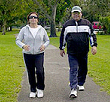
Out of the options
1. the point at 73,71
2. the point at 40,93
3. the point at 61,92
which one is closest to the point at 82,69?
the point at 73,71

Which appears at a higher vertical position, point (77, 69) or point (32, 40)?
point (32, 40)

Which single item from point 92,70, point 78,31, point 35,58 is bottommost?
point 92,70

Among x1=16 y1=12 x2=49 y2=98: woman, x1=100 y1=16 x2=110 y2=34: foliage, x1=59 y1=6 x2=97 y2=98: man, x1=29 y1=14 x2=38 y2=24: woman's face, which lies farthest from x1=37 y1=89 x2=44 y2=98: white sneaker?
x1=100 y1=16 x2=110 y2=34: foliage

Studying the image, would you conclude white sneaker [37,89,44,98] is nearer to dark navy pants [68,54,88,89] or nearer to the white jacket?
dark navy pants [68,54,88,89]

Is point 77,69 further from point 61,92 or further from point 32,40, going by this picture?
point 32,40

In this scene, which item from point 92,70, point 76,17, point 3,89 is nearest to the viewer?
point 76,17

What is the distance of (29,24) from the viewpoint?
19.9 feet

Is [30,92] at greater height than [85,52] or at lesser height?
lesser

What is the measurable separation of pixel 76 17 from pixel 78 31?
308mm

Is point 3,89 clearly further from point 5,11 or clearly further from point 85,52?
point 5,11

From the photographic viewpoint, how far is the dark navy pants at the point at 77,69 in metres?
6.16

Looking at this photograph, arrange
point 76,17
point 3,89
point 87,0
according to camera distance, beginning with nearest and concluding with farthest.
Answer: point 76,17 < point 3,89 < point 87,0

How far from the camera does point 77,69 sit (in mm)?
6246

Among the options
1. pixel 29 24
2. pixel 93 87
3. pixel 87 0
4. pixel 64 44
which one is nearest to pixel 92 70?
pixel 93 87
